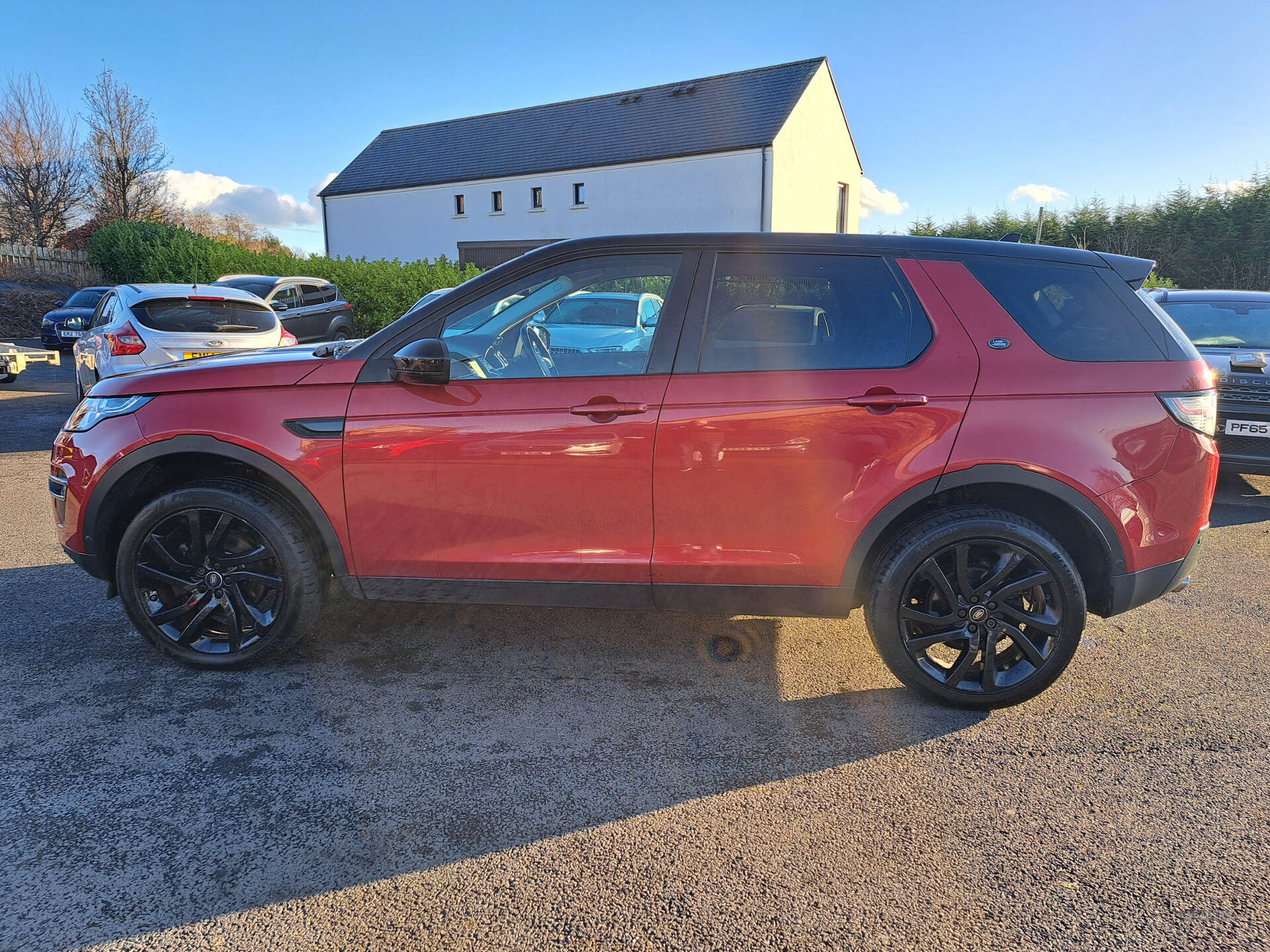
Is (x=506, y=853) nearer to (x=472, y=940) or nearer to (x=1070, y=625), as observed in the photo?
(x=472, y=940)

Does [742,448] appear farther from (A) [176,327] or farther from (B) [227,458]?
(A) [176,327]

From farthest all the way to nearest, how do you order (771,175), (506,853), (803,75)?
(803,75) → (771,175) → (506,853)

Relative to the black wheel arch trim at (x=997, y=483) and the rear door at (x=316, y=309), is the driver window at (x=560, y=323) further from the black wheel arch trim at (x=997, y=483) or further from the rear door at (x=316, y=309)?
the rear door at (x=316, y=309)

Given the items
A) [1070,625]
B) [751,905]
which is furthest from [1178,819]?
[751,905]

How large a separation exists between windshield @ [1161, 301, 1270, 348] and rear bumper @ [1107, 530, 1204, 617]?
5.09 metres

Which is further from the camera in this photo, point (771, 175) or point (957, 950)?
point (771, 175)

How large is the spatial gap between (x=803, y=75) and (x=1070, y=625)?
34789 mm

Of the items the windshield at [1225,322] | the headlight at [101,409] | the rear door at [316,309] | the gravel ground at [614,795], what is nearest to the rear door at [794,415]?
the gravel ground at [614,795]

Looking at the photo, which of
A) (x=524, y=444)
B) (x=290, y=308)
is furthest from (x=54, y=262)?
(x=524, y=444)

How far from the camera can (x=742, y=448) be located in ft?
9.92

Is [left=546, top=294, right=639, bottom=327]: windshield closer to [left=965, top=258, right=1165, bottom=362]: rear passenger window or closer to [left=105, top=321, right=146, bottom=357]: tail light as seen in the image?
[left=965, top=258, right=1165, bottom=362]: rear passenger window

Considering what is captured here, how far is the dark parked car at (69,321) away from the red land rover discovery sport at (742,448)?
744 inches

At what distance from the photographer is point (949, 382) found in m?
3.01

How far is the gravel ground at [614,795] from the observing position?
209cm
